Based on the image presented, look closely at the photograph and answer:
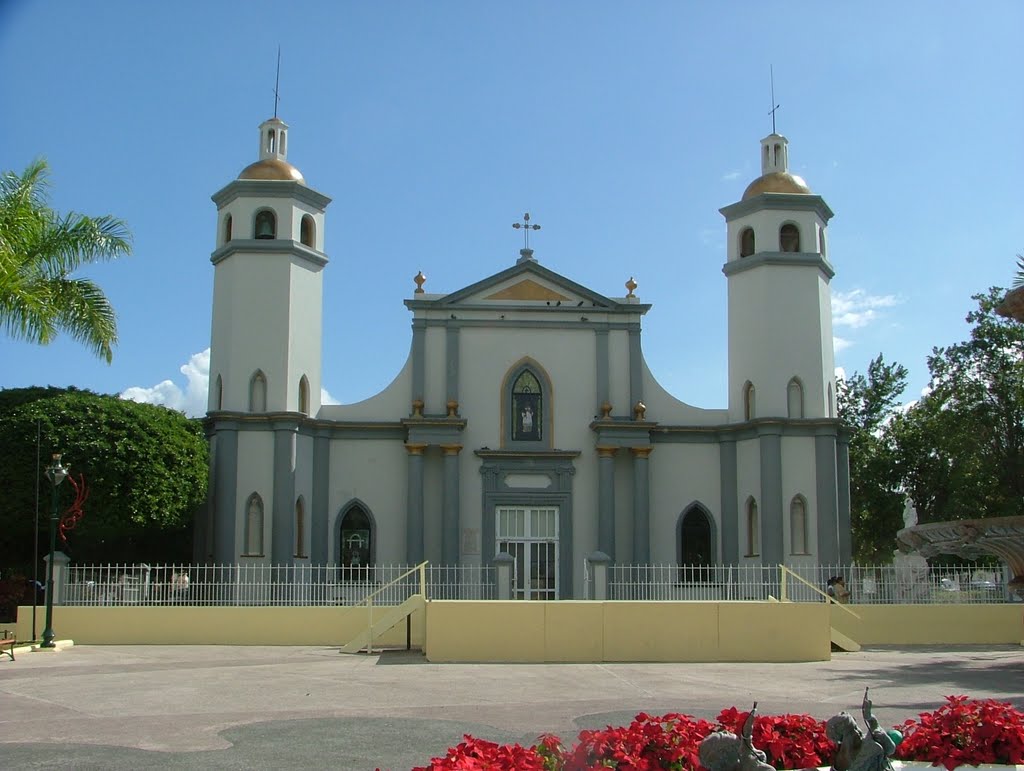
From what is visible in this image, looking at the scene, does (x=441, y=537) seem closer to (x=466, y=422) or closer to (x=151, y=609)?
(x=466, y=422)

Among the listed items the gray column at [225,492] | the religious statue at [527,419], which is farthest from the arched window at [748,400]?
the gray column at [225,492]

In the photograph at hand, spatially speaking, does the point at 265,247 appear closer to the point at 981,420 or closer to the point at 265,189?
the point at 265,189

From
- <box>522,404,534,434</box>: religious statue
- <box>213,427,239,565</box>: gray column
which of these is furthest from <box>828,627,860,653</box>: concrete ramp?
<box>213,427,239,565</box>: gray column

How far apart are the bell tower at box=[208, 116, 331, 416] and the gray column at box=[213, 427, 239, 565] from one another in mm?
814

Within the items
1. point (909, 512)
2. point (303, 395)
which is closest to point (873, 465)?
point (909, 512)

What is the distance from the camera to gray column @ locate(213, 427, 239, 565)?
27594 millimetres

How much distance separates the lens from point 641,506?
29.2 meters

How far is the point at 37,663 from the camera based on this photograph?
59.6ft

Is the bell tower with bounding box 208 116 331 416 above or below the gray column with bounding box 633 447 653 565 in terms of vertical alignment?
above

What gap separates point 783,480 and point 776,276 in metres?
5.18

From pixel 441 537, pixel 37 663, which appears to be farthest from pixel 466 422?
pixel 37 663

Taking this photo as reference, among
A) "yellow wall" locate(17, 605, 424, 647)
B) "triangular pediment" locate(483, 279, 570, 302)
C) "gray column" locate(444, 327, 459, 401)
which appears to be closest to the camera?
"yellow wall" locate(17, 605, 424, 647)

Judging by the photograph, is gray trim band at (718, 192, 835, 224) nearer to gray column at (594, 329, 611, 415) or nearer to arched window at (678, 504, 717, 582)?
gray column at (594, 329, 611, 415)

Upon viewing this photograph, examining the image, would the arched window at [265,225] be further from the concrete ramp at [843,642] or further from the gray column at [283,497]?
the concrete ramp at [843,642]
